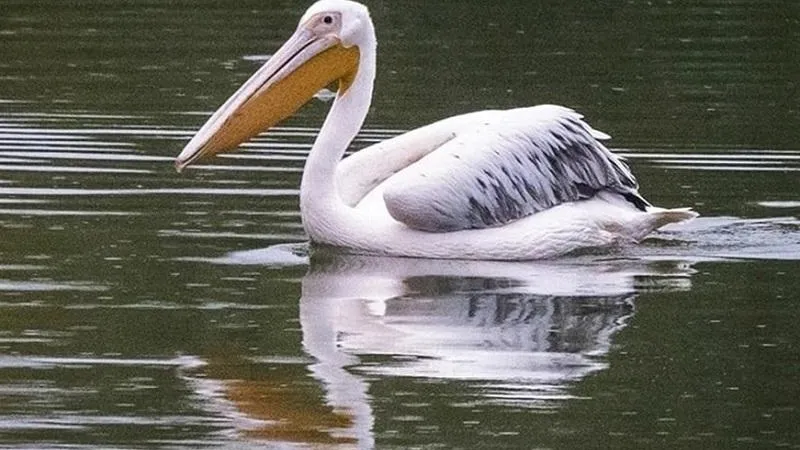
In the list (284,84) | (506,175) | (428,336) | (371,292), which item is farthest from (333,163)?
(428,336)

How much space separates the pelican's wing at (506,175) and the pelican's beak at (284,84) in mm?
507

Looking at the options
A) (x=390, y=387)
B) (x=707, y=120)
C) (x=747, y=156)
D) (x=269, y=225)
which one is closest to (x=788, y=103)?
(x=707, y=120)

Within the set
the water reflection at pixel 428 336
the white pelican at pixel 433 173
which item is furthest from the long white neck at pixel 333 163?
the water reflection at pixel 428 336

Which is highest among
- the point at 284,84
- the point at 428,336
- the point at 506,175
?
the point at 284,84

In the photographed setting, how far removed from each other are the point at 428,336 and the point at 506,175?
5.16 feet

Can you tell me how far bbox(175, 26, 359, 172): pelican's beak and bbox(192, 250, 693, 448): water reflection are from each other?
1.59 ft

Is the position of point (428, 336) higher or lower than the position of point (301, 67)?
lower

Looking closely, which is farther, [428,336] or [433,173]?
[433,173]

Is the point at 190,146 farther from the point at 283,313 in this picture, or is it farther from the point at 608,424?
the point at 608,424

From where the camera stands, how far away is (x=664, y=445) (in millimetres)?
5285

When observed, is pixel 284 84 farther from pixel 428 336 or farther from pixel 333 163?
pixel 428 336

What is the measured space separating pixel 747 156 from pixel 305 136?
6.58ft

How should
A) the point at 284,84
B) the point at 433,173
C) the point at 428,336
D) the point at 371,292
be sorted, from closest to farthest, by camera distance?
the point at 428,336 < the point at 371,292 < the point at 433,173 < the point at 284,84

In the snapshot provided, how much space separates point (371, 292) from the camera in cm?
726
